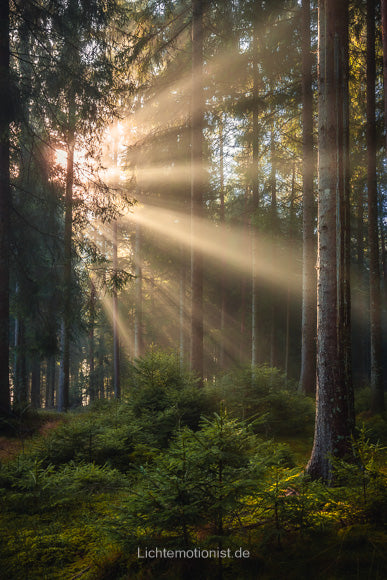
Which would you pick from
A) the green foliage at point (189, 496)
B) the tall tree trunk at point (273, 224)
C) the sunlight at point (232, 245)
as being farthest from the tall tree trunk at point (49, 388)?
the green foliage at point (189, 496)

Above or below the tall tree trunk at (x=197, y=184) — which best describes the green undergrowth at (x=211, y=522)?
below

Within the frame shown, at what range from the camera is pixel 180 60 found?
12859 mm

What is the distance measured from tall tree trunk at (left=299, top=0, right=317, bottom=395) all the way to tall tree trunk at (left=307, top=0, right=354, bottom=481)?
270 inches

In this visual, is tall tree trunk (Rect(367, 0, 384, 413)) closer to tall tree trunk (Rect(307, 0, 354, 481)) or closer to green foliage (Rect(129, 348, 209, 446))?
green foliage (Rect(129, 348, 209, 446))

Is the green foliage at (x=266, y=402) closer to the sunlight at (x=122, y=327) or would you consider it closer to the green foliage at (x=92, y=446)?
the green foliage at (x=92, y=446)

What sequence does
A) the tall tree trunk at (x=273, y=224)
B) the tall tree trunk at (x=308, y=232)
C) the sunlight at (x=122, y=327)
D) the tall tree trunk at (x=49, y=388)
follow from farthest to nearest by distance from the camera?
the tall tree trunk at (x=49, y=388), the sunlight at (x=122, y=327), the tall tree trunk at (x=273, y=224), the tall tree trunk at (x=308, y=232)

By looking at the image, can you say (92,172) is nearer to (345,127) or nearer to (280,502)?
(345,127)

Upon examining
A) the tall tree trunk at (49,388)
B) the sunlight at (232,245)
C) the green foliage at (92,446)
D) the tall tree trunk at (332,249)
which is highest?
the sunlight at (232,245)

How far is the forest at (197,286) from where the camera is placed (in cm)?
255

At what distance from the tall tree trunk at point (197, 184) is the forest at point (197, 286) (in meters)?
0.06

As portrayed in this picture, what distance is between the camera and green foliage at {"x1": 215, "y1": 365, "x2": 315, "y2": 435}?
752cm

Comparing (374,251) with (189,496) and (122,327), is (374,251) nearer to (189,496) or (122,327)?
(189,496)

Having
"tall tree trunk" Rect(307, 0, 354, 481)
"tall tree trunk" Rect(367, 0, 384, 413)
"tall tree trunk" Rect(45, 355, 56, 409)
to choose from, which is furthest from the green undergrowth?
"tall tree trunk" Rect(45, 355, 56, 409)

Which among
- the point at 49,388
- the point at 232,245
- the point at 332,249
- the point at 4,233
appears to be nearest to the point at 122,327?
the point at 232,245
